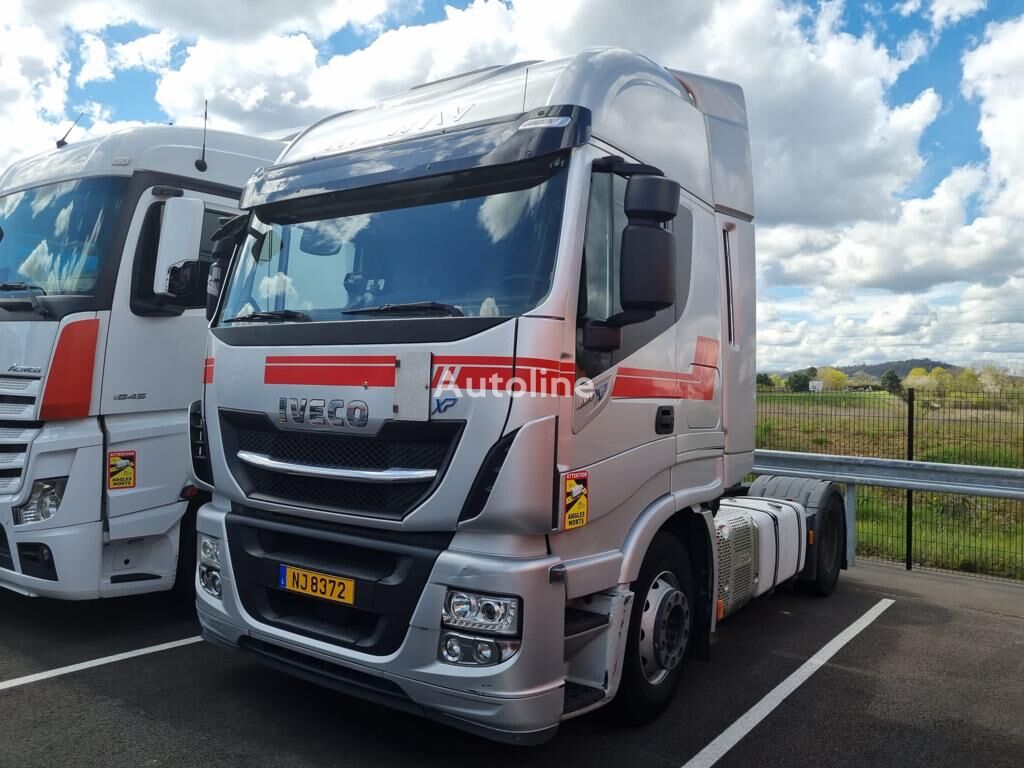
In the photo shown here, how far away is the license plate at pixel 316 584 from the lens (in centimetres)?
380

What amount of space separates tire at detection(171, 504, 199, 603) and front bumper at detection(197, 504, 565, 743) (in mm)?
2410

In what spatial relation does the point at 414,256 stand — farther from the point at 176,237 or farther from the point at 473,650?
the point at 176,237

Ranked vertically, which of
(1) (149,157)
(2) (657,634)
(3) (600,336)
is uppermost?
(1) (149,157)

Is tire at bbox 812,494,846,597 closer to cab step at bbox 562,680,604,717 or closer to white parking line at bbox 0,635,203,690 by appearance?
cab step at bbox 562,680,604,717

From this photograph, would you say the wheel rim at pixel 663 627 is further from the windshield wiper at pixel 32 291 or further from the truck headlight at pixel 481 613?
the windshield wiper at pixel 32 291

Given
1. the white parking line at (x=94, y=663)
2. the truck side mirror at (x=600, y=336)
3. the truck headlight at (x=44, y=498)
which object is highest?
the truck side mirror at (x=600, y=336)

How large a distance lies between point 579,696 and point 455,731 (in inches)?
34.8

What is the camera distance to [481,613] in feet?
11.4

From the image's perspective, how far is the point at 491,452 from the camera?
3.44 m

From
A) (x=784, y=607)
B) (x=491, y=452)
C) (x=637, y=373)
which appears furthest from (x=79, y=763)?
(x=784, y=607)

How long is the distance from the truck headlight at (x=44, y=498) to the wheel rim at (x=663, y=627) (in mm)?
3613

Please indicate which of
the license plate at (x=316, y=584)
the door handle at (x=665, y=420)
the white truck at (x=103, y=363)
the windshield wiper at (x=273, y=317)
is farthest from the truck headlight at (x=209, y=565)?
the door handle at (x=665, y=420)

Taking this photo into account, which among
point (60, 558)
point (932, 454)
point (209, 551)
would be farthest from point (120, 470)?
point (932, 454)

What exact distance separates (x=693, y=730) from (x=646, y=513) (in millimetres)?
1169
